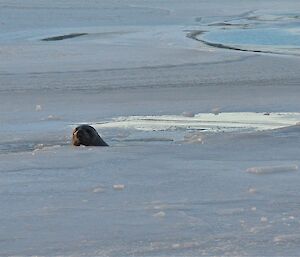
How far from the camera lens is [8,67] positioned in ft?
33.0

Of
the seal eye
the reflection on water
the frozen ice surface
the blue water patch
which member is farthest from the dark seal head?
the blue water patch

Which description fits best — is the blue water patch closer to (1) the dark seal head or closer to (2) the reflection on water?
(2) the reflection on water

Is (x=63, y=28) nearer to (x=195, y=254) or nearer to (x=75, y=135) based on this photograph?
(x=75, y=135)

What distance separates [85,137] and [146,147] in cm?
55

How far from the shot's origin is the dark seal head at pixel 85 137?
19.2 ft

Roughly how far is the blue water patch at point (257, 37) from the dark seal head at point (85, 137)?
272 inches

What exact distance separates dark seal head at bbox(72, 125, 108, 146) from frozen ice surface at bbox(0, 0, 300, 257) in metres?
0.21

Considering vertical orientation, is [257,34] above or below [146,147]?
above

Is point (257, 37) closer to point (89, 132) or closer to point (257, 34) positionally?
point (257, 34)

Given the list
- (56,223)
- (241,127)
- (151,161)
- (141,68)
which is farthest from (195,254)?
(141,68)

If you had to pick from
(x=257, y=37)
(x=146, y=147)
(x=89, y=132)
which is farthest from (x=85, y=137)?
(x=257, y=37)

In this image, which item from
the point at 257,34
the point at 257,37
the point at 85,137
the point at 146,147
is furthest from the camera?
the point at 257,34

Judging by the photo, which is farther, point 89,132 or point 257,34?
point 257,34

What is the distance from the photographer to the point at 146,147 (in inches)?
215
